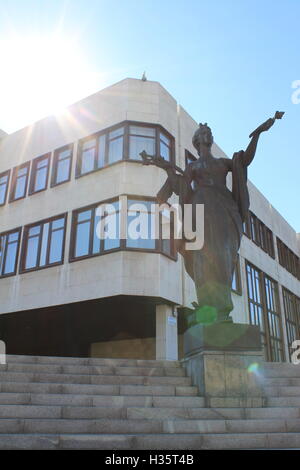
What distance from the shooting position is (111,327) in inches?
754

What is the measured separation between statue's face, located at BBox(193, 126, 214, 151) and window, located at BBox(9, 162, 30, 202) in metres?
13.2

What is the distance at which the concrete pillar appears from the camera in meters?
14.7

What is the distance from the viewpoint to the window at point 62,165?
59.1 feet

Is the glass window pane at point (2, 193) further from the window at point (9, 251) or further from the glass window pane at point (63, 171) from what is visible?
the glass window pane at point (63, 171)

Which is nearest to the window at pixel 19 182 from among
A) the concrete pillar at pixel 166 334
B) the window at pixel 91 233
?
the window at pixel 91 233

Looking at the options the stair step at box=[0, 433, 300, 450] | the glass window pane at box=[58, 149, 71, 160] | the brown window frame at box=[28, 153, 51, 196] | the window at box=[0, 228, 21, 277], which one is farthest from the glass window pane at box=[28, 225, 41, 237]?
the stair step at box=[0, 433, 300, 450]

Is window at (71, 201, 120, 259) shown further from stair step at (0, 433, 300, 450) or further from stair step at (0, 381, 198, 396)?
stair step at (0, 433, 300, 450)

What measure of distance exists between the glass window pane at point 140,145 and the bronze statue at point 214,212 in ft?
29.4

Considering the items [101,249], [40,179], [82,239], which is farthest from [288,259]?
[101,249]

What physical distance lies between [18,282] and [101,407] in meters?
13.1

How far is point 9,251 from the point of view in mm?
18641

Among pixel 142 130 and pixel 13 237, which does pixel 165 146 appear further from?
pixel 13 237

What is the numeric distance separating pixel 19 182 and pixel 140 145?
6509mm

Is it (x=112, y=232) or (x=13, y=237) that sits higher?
(x=13, y=237)
